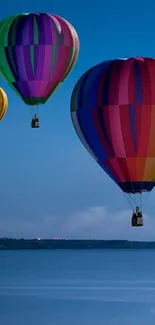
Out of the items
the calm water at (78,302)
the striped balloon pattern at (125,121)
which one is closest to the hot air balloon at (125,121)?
the striped balloon pattern at (125,121)

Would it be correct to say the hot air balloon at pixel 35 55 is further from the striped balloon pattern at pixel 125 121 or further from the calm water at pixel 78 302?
the calm water at pixel 78 302

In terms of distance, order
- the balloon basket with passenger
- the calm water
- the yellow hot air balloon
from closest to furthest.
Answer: the balloon basket with passenger < the yellow hot air balloon < the calm water

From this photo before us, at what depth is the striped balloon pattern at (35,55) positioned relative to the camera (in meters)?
33.1

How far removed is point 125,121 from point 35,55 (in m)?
7.60

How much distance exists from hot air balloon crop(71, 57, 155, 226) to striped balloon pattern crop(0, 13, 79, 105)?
646cm

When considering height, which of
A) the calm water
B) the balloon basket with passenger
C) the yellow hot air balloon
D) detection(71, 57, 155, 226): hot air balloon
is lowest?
the calm water

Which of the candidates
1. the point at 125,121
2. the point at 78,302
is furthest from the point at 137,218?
the point at 78,302

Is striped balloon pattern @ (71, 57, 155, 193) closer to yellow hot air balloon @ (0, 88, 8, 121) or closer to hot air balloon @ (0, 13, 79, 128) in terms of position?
hot air balloon @ (0, 13, 79, 128)

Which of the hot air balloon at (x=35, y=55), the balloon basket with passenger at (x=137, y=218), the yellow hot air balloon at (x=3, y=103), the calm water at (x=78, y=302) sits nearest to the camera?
the balloon basket with passenger at (x=137, y=218)

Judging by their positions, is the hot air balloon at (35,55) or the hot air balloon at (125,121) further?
the hot air balloon at (35,55)

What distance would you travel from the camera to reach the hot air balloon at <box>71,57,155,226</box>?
26.4 metres

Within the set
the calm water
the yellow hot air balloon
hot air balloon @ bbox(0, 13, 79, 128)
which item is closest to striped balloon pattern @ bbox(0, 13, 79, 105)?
hot air balloon @ bbox(0, 13, 79, 128)

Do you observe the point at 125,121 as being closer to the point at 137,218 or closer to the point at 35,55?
the point at 137,218

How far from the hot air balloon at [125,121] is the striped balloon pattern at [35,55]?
6.46m
